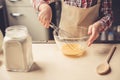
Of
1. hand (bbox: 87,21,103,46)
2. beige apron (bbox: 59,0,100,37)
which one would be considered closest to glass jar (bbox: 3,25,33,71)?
hand (bbox: 87,21,103,46)

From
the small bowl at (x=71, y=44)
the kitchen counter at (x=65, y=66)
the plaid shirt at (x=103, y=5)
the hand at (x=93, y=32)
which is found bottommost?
the kitchen counter at (x=65, y=66)

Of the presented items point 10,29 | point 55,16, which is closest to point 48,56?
point 10,29

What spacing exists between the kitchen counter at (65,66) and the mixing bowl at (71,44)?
2 centimetres

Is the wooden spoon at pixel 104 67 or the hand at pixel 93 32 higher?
the hand at pixel 93 32

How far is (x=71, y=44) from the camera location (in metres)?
1.18

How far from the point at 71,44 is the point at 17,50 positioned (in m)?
0.26

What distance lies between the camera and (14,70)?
3.44 ft

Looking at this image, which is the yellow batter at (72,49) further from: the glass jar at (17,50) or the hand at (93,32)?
the glass jar at (17,50)

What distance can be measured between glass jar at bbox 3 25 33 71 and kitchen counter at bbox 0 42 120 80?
1.1 inches

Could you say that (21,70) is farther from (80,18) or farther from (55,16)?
(55,16)

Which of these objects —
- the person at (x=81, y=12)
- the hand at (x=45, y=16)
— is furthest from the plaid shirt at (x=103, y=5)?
the hand at (x=45, y=16)

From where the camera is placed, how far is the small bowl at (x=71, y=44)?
1.14 metres

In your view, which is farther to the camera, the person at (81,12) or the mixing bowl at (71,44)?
the person at (81,12)

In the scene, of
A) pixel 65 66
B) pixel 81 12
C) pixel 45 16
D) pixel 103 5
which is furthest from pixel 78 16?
pixel 65 66
